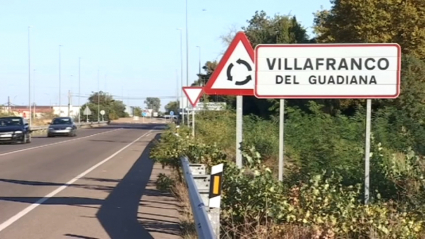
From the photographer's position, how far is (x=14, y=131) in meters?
40.5

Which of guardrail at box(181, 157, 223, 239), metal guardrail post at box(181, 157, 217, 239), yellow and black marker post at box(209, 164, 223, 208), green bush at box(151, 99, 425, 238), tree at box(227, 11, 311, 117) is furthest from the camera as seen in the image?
tree at box(227, 11, 311, 117)

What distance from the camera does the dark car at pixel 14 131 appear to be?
40312 mm

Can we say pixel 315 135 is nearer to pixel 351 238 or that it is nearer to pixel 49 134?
pixel 351 238

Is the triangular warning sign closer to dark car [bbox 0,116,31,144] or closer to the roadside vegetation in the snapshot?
the roadside vegetation

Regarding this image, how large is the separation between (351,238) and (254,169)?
1864 mm

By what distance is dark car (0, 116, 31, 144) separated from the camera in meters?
40.3

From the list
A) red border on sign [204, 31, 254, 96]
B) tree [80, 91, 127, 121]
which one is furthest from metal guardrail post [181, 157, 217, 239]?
tree [80, 91, 127, 121]

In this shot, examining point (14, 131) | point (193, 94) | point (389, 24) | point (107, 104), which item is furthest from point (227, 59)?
→ point (107, 104)

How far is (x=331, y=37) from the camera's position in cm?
4600

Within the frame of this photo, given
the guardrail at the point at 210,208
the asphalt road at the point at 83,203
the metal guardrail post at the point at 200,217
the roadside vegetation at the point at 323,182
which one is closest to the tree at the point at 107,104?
the asphalt road at the point at 83,203

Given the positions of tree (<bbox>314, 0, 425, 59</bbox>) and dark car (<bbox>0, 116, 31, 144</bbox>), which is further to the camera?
tree (<bbox>314, 0, 425, 59</bbox>)

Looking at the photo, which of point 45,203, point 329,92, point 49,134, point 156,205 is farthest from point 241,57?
point 49,134

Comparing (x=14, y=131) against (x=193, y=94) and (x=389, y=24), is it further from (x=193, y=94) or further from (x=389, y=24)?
(x=389, y=24)

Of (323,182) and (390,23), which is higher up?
(390,23)
